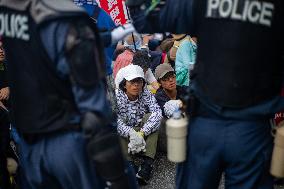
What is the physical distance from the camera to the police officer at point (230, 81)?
7.63 feet

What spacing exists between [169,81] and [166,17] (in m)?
2.46

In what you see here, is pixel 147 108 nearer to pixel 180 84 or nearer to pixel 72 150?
pixel 180 84

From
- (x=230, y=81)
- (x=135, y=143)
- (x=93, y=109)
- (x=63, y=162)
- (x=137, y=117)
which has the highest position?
(x=230, y=81)

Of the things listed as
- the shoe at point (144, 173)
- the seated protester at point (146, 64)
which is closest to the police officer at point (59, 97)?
the shoe at point (144, 173)

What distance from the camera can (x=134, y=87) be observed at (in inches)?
185

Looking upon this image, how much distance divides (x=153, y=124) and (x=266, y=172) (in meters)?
2.23

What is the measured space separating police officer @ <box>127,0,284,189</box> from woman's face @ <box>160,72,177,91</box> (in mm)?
2397

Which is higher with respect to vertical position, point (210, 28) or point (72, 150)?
point (210, 28)

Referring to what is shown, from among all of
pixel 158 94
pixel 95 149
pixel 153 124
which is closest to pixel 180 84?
pixel 158 94

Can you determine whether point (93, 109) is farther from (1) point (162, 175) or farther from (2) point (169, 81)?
(2) point (169, 81)

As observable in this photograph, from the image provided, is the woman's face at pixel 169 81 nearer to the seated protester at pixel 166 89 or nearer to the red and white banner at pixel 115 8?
the seated protester at pixel 166 89

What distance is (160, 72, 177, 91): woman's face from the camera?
5086mm

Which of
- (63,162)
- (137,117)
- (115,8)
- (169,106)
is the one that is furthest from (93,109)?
(115,8)

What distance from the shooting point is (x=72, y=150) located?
2.46 m
